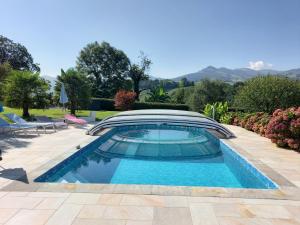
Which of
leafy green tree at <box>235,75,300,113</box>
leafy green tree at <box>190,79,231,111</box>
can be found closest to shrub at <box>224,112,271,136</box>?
leafy green tree at <box>235,75,300,113</box>

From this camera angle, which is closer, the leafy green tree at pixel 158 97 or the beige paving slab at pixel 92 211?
the beige paving slab at pixel 92 211

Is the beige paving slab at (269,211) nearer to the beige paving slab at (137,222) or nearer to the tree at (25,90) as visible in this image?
the beige paving slab at (137,222)

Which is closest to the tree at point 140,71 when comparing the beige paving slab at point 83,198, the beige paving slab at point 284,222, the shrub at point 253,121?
the shrub at point 253,121

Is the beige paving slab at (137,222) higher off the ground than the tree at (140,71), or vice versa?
the tree at (140,71)

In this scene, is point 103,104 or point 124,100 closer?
point 124,100

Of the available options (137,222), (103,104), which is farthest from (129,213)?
(103,104)

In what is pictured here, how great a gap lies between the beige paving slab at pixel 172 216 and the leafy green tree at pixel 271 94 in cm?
1596

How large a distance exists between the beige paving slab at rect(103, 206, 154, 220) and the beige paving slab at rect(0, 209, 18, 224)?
57.6 inches

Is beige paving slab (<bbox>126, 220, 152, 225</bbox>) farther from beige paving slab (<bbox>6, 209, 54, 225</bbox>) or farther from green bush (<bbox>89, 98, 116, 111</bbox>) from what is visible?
green bush (<bbox>89, 98, 116, 111</bbox>)

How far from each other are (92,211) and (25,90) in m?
14.4

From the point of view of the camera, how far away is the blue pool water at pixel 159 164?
679 cm

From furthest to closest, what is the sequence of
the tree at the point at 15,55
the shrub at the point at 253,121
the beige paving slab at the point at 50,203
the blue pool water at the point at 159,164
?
the tree at the point at 15,55, the shrub at the point at 253,121, the blue pool water at the point at 159,164, the beige paving slab at the point at 50,203

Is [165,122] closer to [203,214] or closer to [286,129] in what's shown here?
[286,129]

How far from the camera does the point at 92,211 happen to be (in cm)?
422
